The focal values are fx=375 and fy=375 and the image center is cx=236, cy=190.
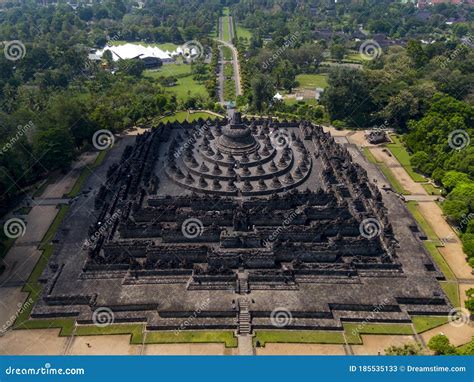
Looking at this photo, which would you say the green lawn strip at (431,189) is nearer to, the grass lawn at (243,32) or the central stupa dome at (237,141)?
the central stupa dome at (237,141)

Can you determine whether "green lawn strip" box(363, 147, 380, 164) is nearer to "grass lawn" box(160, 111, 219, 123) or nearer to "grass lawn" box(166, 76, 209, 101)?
"grass lawn" box(160, 111, 219, 123)

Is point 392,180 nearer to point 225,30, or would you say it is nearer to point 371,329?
point 371,329

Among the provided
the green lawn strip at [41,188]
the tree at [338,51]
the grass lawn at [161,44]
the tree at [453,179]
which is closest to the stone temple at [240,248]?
the green lawn strip at [41,188]

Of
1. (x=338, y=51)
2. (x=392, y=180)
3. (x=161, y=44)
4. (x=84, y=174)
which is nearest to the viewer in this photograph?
(x=392, y=180)

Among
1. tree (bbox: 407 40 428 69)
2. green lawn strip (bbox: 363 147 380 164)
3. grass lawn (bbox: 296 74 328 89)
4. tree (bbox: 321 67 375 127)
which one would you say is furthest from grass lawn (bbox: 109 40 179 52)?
green lawn strip (bbox: 363 147 380 164)

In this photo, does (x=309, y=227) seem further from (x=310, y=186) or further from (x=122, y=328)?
(x=122, y=328)

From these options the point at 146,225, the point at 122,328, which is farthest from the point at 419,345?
the point at 146,225

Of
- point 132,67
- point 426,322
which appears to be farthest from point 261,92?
point 426,322
